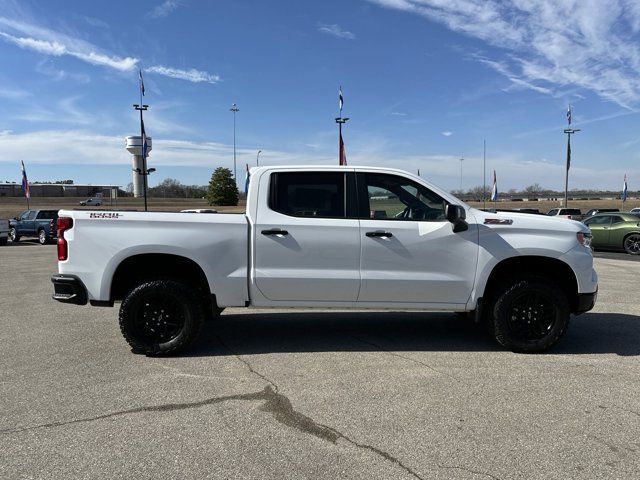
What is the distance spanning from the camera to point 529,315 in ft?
17.6

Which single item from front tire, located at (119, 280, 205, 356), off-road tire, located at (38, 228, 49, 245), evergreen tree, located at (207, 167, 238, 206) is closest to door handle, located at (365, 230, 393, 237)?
front tire, located at (119, 280, 205, 356)

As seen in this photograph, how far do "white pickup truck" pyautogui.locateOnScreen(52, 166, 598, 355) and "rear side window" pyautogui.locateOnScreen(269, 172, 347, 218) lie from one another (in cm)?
1

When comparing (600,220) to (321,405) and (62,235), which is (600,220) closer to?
(321,405)

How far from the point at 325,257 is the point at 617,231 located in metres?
16.4

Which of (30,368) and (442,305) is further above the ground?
(442,305)

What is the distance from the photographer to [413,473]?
297cm

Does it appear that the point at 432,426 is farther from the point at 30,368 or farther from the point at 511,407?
the point at 30,368

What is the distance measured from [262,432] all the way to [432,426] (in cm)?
122

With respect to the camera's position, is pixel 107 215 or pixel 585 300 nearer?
pixel 107 215

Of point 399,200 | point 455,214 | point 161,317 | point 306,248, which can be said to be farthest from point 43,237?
point 455,214

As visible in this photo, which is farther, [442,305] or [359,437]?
[442,305]

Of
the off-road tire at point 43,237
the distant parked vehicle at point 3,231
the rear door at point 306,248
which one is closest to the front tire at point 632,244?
the rear door at point 306,248

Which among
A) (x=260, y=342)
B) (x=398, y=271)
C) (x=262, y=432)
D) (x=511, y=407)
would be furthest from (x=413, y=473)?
(x=260, y=342)

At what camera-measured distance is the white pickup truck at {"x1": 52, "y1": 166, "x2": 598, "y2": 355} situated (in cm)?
514
